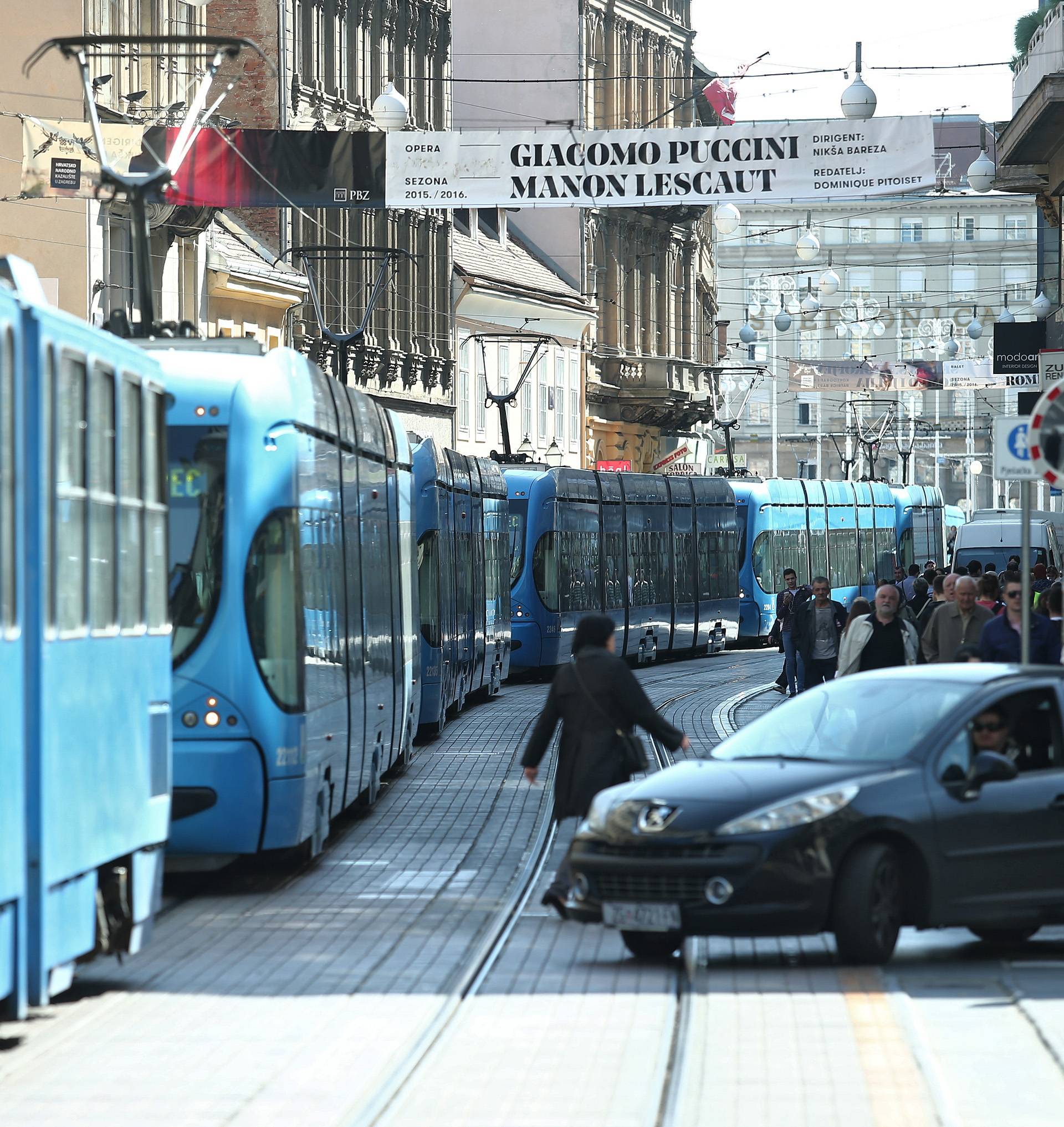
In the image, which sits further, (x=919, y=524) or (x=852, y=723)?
(x=919, y=524)

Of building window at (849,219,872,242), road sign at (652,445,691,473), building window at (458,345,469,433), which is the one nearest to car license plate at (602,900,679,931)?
building window at (458,345,469,433)

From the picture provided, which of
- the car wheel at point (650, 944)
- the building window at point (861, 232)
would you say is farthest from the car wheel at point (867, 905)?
the building window at point (861, 232)

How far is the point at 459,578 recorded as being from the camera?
26906 mm

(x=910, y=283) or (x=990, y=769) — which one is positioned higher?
(x=910, y=283)

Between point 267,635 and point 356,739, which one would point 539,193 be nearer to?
point 356,739

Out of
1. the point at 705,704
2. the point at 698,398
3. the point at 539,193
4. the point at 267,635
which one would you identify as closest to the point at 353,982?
the point at 267,635

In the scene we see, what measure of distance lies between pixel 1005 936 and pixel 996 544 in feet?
96.7

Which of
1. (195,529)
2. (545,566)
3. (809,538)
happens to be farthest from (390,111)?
(809,538)

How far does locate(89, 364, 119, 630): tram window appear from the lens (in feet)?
28.8

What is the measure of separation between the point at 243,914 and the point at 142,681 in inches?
123

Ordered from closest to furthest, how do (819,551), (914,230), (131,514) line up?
(131,514), (819,551), (914,230)

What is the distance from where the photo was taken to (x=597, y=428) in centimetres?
6844

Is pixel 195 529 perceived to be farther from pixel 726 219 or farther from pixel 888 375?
pixel 888 375

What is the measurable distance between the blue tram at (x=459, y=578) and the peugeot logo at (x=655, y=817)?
12677mm
